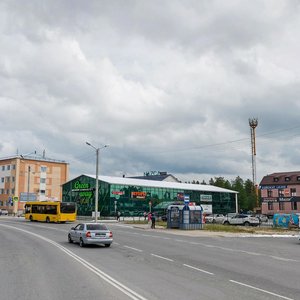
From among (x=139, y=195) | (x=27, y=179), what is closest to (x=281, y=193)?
(x=139, y=195)

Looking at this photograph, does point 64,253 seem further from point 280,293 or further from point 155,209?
point 155,209

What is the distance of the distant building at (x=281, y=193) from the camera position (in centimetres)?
8631

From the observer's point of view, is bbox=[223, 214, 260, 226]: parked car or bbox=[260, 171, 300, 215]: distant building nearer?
bbox=[223, 214, 260, 226]: parked car

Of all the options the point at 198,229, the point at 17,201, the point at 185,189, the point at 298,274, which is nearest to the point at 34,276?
the point at 298,274

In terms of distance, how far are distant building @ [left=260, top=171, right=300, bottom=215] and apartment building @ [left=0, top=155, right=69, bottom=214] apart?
53.6m

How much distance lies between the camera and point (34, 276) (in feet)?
41.1

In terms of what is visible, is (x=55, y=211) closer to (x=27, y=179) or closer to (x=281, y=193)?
(x=281, y=193)

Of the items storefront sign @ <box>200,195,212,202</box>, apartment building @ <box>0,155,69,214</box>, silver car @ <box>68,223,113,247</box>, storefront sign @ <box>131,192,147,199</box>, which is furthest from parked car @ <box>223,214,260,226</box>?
apartment building @ <box>0,155,69,214</box>

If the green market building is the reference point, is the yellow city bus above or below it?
below

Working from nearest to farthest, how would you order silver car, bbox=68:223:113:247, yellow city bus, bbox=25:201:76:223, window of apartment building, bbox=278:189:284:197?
Answer: silver car, bbox=68:223:113:247
yellow city bus, bbox=25:201:76:223
window of apartment building, bbox=278:189:284:197

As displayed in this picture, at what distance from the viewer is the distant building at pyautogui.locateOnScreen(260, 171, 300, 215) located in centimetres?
8631

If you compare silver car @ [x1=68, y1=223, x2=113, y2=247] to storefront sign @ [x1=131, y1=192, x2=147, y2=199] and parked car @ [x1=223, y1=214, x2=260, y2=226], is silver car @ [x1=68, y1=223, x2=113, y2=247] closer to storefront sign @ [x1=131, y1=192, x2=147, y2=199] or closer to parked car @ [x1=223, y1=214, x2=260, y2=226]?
parked car @ [x1=223, y1=214, x2=260, y2=226]

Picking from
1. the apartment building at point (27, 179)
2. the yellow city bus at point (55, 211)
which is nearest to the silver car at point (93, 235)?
the yellow city bus at point (55, 211)

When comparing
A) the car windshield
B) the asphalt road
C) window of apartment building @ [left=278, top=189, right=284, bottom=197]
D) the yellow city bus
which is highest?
window of apartment building @ [left=278, top=189, right=284, bottom=197]
